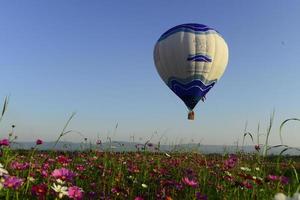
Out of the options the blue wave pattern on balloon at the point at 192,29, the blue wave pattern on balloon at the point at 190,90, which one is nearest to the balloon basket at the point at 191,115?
the blue wave pattern on balloon at the point at 190,90

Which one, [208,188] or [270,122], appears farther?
[208,188]

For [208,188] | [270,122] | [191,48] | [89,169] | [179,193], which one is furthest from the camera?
[191,48]

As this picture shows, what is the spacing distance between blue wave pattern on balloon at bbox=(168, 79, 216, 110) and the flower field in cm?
955

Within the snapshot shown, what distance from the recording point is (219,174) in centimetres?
859

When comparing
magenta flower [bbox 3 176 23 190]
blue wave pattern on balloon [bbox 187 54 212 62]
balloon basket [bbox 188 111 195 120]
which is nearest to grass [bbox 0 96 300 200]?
magenta flower [bbox 3 176 23 190]

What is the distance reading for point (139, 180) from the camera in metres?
8.41

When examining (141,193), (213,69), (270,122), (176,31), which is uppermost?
(176,31)

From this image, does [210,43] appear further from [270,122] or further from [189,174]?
[270,122]

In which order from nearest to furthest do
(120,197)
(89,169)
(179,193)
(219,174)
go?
(120,197)
(179,193)
(219,174)
(89,169)

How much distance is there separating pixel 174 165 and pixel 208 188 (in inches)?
103

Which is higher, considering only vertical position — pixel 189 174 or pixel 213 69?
pixel 213 69

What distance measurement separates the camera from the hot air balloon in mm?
21625

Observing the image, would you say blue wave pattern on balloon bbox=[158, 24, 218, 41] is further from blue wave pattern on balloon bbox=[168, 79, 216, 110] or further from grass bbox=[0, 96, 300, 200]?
grass bbox=[0, 96, 300, 200]

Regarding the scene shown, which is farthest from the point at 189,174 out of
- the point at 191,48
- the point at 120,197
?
the point at 191,48
